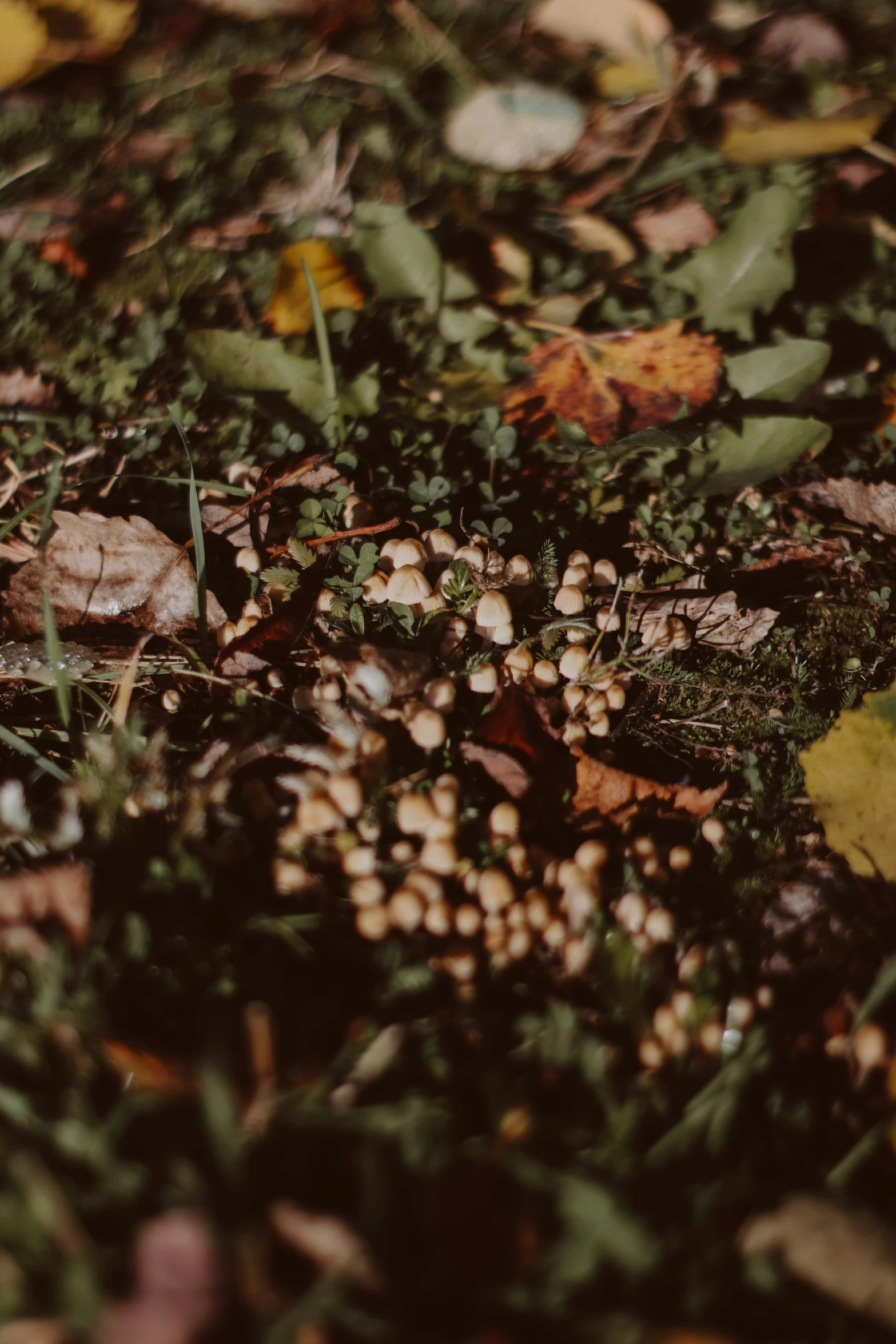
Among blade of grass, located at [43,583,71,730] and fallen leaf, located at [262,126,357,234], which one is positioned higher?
fallen leaf, located at [262,126,357,234]

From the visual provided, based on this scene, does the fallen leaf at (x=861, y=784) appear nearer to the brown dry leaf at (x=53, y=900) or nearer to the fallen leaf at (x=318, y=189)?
the brown dry leaf at (x=53, y=900)

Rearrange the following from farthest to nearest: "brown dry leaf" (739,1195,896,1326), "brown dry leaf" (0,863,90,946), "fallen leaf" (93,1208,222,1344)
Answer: "brown dry leaf" (0,863,90,946)
"brown dry leaf" (739,1195,896,1326)
"fallen leaf" (93,1208,222,1344)

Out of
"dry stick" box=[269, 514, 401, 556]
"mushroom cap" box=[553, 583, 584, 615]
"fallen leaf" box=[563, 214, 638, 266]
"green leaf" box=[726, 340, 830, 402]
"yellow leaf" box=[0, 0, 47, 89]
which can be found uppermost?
"yellow leaf" box=[0, 0, 47, 89]

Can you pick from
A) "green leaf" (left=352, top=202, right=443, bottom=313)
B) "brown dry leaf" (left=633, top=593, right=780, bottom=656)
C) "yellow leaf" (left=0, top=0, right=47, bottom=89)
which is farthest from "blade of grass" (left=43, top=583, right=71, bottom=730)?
"yellow leaf" (left=0, top=0, right=47, bottom=89)

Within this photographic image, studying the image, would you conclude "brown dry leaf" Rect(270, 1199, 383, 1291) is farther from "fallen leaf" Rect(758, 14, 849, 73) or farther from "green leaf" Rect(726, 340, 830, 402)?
"fallen leaf" Rect(758, 14, 849, 73)

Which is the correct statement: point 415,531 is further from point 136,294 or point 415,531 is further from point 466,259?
point 136,294
